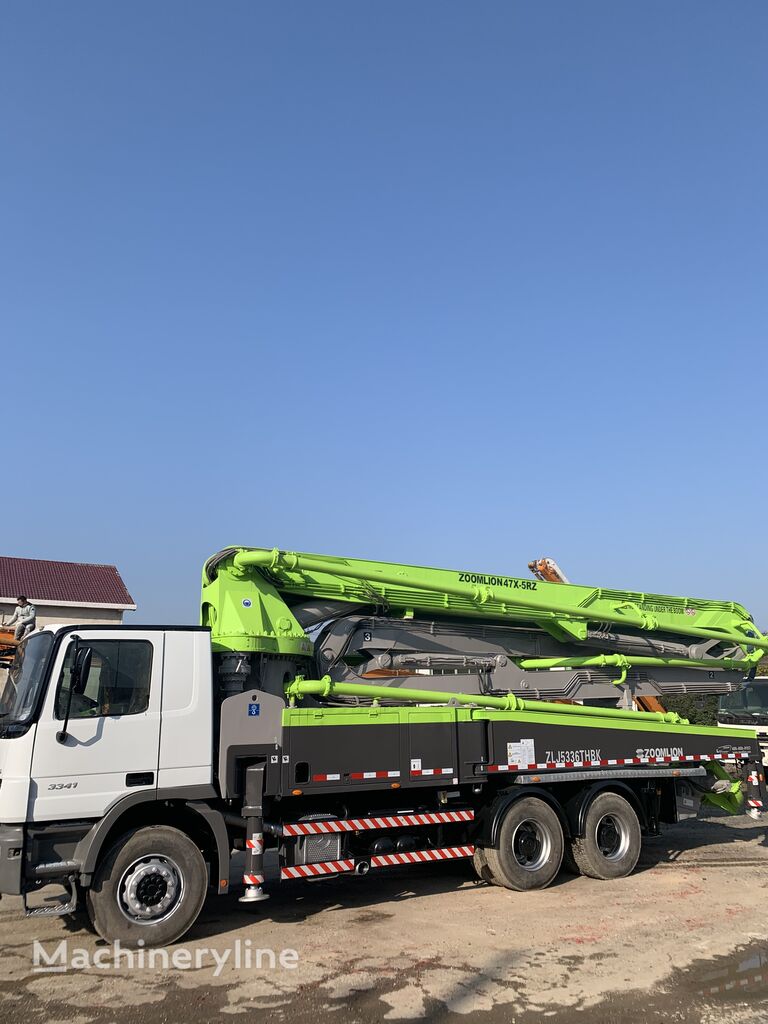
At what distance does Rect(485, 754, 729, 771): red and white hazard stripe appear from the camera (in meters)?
9.31

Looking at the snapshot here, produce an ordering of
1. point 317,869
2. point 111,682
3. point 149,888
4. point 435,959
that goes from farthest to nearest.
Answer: point 317,869, point 111,682, point 149,888, point 435,959

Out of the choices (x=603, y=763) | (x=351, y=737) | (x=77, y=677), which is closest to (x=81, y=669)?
(x=77, y=677)

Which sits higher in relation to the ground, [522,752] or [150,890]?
[522,752]

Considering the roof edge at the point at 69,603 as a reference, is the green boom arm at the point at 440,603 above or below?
below

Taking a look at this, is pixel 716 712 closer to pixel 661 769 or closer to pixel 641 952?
pixel 661 769

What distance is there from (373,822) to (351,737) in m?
0.98

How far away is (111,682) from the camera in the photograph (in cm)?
747

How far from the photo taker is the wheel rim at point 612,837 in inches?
395

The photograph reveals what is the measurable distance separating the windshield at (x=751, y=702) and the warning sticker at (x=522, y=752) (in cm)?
727

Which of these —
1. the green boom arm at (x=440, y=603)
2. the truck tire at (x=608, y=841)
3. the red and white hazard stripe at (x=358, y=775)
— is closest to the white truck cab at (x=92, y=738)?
the green boom arm at (x=440, y=603)

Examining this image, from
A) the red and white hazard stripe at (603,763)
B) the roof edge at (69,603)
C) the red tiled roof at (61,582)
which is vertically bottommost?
the red and white hazard stripe at (603,763)

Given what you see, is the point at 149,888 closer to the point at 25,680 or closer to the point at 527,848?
the point at 25,680

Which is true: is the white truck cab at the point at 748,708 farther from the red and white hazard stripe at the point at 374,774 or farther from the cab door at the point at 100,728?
the cab door at the point at 100,728

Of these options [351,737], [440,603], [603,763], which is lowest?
[603,763]
